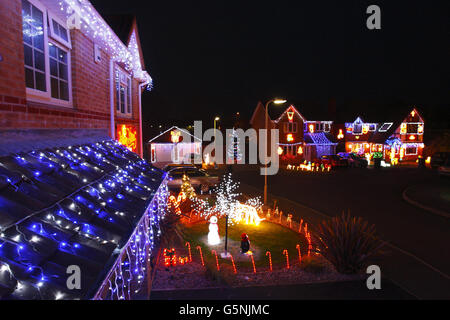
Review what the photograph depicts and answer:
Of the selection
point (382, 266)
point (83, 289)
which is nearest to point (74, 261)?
point (83, 289)

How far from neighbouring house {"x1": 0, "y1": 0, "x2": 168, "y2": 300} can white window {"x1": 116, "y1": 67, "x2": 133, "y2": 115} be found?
142cm

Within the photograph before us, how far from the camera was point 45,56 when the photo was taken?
4840 millimetres

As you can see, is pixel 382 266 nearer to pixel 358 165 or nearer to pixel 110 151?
pixel 110 151

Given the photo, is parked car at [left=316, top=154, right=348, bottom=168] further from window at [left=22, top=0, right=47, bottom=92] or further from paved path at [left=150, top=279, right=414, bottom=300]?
window at [left=22, top=0, right=47, bottom=92]

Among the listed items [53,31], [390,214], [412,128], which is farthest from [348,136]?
[53,31]

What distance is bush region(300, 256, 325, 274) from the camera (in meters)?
7.97

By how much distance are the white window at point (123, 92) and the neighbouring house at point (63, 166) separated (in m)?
1.42

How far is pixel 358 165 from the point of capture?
3528cm

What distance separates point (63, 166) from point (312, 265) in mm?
6536

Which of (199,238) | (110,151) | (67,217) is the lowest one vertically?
(199,238)

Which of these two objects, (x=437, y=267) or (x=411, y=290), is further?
(x=437, y=267)

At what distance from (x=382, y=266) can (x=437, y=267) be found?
142 cm

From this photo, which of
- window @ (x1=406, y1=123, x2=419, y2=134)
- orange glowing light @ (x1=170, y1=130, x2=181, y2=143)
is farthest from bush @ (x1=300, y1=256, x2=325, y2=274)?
window @ (x1=406, y1=123, x2=419, y2=134)

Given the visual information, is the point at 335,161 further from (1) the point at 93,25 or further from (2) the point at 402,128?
(1) the point at 93,25
